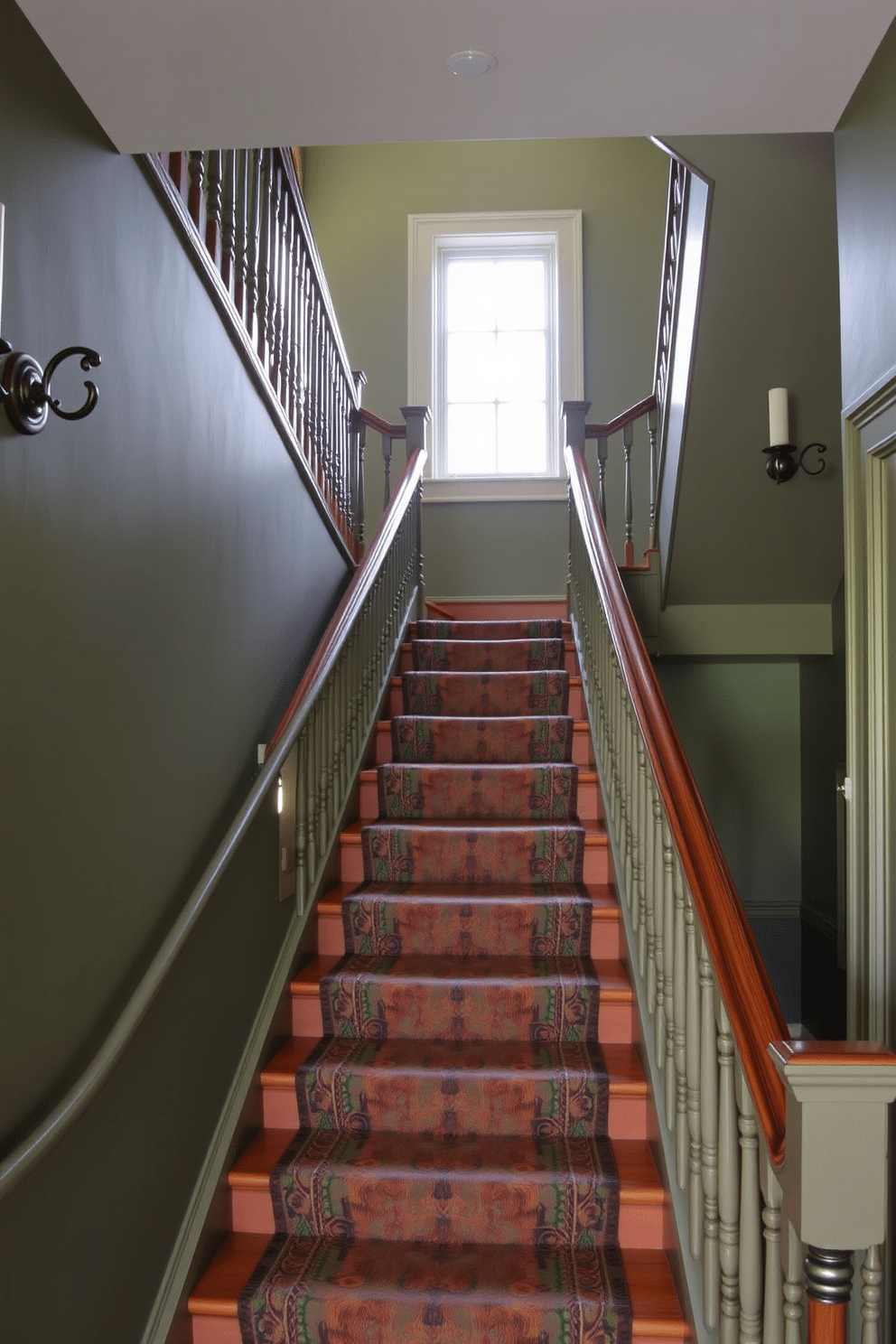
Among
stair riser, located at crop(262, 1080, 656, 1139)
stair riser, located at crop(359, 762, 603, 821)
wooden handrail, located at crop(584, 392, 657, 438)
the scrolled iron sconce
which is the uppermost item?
wooden handrail, located at crop(584, 392, 657, 438)

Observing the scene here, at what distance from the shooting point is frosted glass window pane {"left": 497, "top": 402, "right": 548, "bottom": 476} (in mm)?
6766

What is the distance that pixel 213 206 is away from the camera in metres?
2.68

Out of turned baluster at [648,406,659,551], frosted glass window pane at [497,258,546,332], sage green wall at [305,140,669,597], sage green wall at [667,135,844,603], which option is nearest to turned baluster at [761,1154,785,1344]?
sage green wall at [667,135,844,603]

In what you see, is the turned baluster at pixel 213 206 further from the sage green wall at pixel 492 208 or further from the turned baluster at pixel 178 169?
the sage green wall at pixel 492 208

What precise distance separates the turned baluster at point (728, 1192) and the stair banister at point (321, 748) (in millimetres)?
1015

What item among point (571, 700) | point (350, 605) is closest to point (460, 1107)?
point (350, 605)

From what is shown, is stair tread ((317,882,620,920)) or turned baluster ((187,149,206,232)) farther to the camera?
stair tread ((317,882,620,920))

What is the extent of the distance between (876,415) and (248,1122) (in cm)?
215

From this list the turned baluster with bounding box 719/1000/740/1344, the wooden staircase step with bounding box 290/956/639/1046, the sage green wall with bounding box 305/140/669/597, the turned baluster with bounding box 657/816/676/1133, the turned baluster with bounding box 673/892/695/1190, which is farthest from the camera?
the sage green wall with bounding box 305/140/669/597

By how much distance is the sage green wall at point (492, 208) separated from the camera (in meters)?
6.52

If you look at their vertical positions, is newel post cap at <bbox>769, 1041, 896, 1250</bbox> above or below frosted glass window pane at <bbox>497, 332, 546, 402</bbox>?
below

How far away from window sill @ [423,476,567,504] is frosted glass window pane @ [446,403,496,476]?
208 millimetres

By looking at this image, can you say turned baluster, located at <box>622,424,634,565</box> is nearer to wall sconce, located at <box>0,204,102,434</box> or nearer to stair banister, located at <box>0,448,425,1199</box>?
stair banister, located at <box>0,448,425,1199</box>

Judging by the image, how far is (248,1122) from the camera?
253 cm
